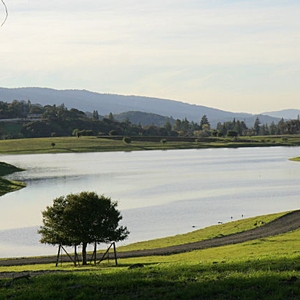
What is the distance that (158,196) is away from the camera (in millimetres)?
75688

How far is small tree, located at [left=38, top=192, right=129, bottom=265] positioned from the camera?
117ft

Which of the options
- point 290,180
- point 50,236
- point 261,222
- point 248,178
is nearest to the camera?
point 50,236

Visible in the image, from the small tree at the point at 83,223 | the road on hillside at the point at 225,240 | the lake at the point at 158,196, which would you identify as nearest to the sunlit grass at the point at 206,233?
the road on hillside at the point at 225,240

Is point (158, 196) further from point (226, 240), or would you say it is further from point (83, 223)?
point (83, 223)

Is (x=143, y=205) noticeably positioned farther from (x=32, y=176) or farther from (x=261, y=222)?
(x=32, y=176)

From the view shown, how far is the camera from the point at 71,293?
15672 mm

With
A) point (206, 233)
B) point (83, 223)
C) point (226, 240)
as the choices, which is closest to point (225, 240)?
point (226, 240)

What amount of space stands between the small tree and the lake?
5862 millimetres

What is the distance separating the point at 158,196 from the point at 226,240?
34.3 m

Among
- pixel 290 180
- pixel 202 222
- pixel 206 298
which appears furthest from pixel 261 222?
pixel 290 180

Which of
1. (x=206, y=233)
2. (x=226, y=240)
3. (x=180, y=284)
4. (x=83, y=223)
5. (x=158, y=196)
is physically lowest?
(x=158, y=196)

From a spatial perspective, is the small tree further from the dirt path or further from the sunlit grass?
the sunlit grass

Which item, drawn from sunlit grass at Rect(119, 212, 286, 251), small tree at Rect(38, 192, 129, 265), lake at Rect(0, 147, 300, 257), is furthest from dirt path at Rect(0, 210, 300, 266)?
lake at Rect(0, 147, 300, 257)

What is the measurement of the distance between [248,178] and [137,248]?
60294 millimetres
